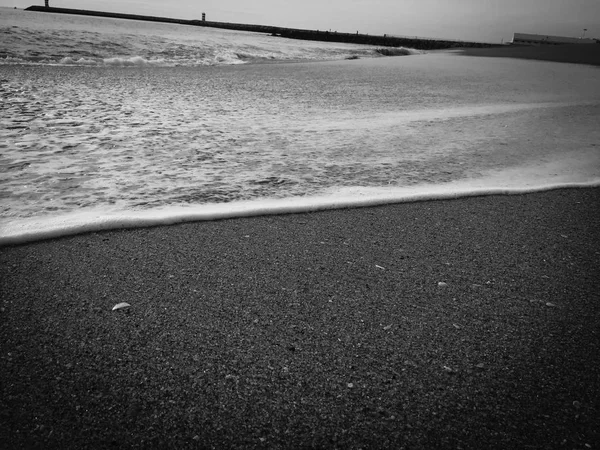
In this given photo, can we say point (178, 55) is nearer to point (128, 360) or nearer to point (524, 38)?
point (128, 360)

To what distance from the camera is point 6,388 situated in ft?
3.67

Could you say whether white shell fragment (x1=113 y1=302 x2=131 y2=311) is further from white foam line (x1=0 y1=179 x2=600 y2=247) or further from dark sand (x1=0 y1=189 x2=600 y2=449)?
white foam line (x1=0 y1=179 x2=600 y2=247)

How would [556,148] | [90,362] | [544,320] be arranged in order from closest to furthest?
[90,362], [544,320], [556,148]

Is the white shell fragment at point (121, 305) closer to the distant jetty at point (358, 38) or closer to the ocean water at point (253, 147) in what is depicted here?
the ocean water at point (253, 147)

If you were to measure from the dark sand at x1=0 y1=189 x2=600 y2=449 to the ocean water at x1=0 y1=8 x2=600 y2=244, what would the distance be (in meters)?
0.49

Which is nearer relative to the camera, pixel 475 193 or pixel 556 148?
pixel 475 193

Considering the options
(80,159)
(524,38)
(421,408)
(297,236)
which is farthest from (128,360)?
(524,38)

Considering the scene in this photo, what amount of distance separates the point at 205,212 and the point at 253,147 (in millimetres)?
1553

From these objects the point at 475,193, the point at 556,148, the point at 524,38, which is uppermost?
the point at 524,38

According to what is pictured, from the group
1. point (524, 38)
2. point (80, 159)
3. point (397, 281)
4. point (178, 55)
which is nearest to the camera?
point (397, 281)

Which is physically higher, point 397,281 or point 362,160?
point 362,160

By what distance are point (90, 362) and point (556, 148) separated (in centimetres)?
485

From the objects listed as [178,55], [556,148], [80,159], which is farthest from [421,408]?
[178,55]

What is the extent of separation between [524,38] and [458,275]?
117524 millimetres
